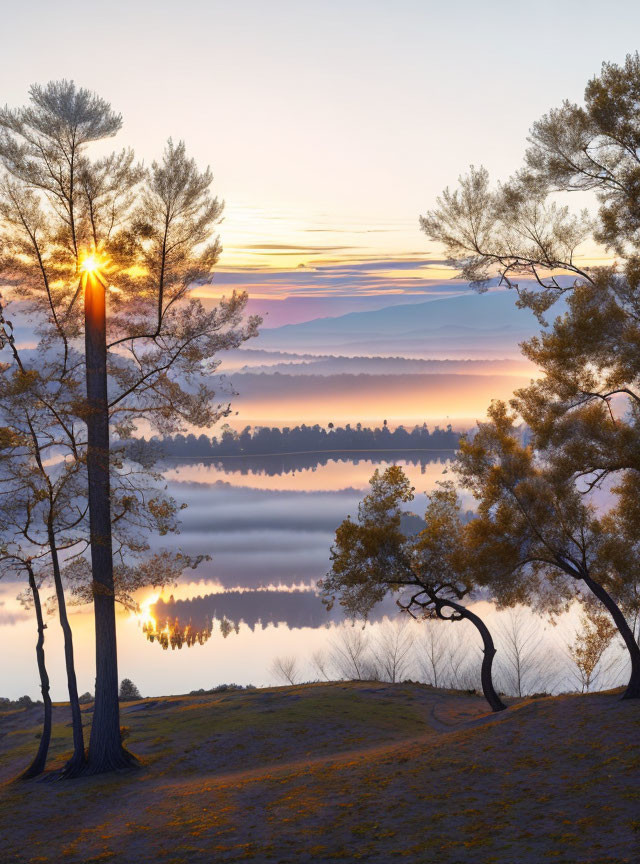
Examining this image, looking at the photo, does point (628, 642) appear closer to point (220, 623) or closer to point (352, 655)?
point (352, 655)

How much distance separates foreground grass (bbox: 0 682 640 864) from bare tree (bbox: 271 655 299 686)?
31.9 metres

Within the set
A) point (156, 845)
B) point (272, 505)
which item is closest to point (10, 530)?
point (156, 845)

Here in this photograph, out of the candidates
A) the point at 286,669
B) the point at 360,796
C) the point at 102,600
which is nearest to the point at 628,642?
the point at 360,796

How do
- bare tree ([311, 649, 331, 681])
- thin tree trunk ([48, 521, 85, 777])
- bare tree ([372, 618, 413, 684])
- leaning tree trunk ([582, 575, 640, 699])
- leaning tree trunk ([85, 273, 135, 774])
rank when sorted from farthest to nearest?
bare tree ([311, 649, 331, 681]) < bare tree ([372, 618, 413, 684]) < leaning tree trunk ([85, 273, 135, 774]) < thin tree trunk ([48, 521, 85, 777]) < leaning tree trunk ([582, 575, 640, 699])

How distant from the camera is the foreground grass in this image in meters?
11.3

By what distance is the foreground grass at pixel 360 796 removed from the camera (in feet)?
37.1

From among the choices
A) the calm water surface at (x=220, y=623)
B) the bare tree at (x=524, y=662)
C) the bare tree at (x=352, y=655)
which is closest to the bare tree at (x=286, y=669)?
the calm water surface at (x=220, y=623)

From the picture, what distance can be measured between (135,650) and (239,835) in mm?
57204

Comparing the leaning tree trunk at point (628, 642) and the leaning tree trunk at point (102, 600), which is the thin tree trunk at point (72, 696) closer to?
the leaning tree trunk at point (102, 600)

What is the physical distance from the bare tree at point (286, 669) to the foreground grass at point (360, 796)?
31918mm

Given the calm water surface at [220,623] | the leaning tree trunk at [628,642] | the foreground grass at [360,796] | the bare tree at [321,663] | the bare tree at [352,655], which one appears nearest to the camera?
the foreground grass at [360,796]

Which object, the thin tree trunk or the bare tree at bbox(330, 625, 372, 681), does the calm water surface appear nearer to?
the bare tree at bbox(330, 625, 372, 681)

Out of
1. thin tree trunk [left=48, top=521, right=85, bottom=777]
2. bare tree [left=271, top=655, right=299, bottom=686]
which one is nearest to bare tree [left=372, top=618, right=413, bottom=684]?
bare tree [left=271, top=655, right=299, bottom=686]

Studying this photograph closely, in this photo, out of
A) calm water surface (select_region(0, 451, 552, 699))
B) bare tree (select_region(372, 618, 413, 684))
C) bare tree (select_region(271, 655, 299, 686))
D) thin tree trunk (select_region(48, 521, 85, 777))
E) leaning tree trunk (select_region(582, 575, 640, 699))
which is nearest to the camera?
leaning tree trunk (select_region(582, 575, 640, 699))
